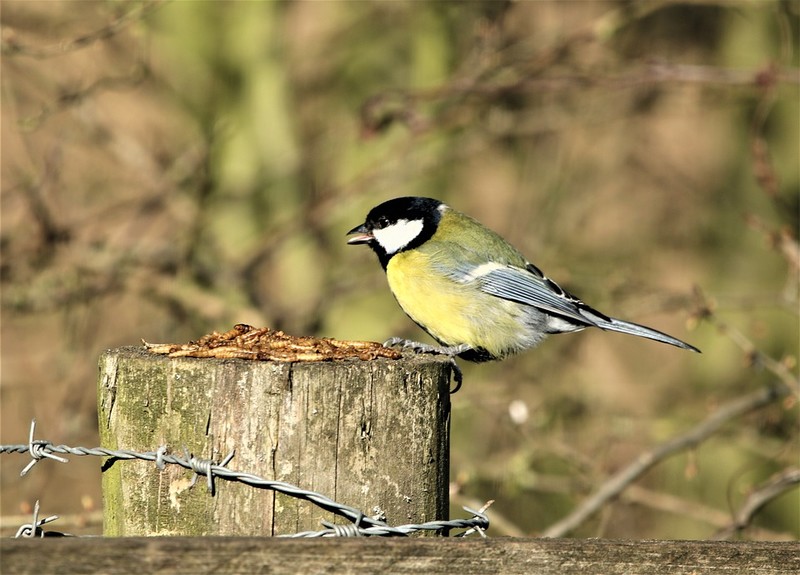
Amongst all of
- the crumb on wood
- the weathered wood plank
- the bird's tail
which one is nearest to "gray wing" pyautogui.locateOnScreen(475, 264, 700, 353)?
the bird's tail

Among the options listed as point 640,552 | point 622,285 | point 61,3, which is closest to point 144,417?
point 640,552

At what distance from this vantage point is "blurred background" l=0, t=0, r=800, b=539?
5211mm

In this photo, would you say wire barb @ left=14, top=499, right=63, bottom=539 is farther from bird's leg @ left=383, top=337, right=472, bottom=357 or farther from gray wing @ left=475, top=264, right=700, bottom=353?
gray wing @ left=475, top=264, right=700, bottom=353

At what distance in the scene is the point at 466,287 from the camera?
13.7 ft

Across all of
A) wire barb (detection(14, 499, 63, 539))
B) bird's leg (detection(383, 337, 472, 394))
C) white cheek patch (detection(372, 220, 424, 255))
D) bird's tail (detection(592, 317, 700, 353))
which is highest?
white cheek patch (detection(372, 220, 424, 255))

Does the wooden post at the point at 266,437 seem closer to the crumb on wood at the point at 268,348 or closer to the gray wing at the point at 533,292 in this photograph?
the crumb on wood at the point at 268,348

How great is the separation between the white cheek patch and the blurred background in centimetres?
97

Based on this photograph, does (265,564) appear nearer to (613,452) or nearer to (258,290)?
(258,290)

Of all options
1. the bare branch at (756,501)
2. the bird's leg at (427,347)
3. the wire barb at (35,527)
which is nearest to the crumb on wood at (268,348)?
the wire barb at (35,527)

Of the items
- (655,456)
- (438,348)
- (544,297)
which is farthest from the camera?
(655,456)

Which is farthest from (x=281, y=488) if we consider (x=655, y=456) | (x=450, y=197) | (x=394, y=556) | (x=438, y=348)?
(x=450, y=197)

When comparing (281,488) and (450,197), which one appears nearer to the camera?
(281,488)

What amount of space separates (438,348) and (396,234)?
948 millimetres

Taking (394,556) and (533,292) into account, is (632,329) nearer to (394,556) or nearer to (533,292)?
(533,292)
